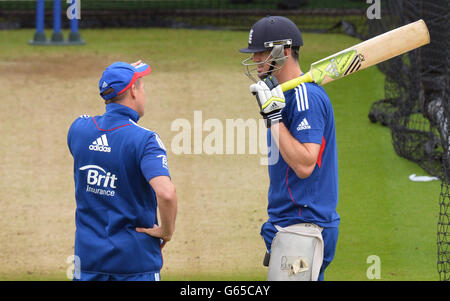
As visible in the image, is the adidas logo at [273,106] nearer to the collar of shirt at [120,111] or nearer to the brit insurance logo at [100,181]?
the collar of shirt at [120,111]

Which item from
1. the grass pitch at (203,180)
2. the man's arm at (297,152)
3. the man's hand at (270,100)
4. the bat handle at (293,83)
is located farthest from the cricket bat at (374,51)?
the grass pitch at (203,180)

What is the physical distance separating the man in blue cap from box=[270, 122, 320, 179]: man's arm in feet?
2.25

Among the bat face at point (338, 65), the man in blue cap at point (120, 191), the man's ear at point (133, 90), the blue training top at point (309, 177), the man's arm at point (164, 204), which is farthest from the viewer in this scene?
the bat face at point (338, 65)

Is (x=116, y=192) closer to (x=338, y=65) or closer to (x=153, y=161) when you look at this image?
(x=153, y=161)

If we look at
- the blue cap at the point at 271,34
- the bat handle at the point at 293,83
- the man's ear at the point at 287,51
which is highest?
the blue cap at the point at 271,34

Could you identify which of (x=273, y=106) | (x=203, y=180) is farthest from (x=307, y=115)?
(x=203, y=180)

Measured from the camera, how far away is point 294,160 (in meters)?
4.25

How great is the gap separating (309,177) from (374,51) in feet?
3.41

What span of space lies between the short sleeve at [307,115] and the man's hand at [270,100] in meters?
0.11

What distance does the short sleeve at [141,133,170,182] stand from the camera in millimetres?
4199

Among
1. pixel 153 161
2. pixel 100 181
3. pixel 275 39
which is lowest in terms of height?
pixel 100 181

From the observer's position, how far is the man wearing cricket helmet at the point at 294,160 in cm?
431

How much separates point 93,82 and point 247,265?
8196 millimetres

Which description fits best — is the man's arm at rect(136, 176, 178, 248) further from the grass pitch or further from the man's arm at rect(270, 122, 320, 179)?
the grass pitch
